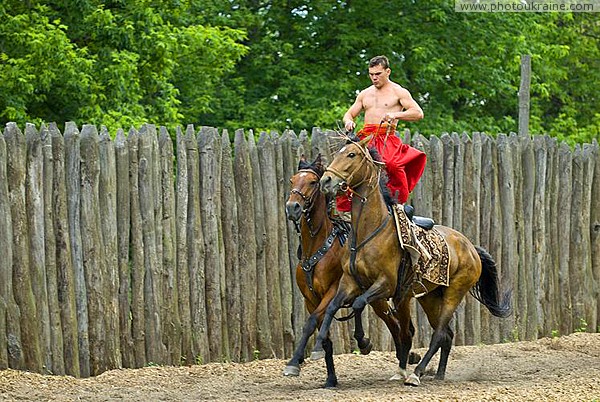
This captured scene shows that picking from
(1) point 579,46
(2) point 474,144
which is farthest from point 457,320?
(1) point 579,46

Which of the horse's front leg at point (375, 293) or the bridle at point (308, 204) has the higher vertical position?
the bridle at point (308, 204)

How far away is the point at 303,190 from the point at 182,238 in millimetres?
1832

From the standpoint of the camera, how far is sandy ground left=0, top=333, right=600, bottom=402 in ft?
28.2

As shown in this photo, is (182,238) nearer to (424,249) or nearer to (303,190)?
(303,190)

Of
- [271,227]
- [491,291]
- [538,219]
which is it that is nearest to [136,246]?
[271,227]

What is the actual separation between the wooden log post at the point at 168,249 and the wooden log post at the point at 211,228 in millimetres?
339

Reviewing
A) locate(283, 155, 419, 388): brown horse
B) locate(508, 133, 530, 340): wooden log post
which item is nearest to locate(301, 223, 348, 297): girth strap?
locate(283, 155, 419, 388): brown horse

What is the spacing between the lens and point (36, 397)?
28.6 ft

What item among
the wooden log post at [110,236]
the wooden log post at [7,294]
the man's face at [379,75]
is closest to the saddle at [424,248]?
the man's face at [379,75]

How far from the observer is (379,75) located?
33.1 ft

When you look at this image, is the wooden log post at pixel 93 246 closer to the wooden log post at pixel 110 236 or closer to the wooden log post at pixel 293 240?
the wooden log post at pixel 110 236

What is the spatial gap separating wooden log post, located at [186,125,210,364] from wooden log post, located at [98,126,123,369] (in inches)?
31.7

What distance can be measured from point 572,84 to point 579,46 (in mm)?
890

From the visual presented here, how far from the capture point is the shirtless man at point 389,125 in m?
9.90
